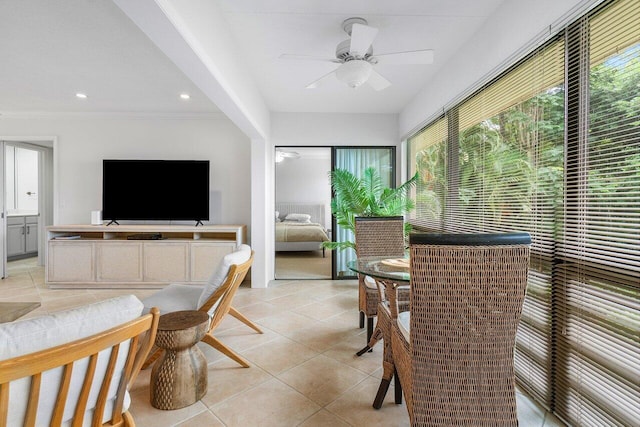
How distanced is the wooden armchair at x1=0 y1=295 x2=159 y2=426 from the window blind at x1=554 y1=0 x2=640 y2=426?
1.89 m

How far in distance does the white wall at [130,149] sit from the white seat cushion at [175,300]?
2314mm

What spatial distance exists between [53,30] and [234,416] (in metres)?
3.11

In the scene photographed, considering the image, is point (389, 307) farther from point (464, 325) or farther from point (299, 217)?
point (299, 217)

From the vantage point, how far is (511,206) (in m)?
2.06

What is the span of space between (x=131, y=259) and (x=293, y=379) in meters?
3.23

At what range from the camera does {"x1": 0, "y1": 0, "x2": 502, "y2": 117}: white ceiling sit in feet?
6.99

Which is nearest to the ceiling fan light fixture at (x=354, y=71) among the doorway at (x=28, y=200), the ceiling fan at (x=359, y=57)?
the ceiling fan at (x=359, y=57)

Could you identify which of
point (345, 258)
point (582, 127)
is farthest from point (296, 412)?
point (345, 258)

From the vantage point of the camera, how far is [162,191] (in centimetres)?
443

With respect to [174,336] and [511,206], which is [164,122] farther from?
[511,206]

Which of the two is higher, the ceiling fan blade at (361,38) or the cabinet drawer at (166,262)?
the ceiling fan blade at (361,38)

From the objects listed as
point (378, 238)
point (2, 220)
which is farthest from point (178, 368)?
point (2, 220)

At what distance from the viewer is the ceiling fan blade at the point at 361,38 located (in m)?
1.89

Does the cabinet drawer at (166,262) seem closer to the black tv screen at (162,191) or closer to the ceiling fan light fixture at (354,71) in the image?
the black tv screen at (162,191)
